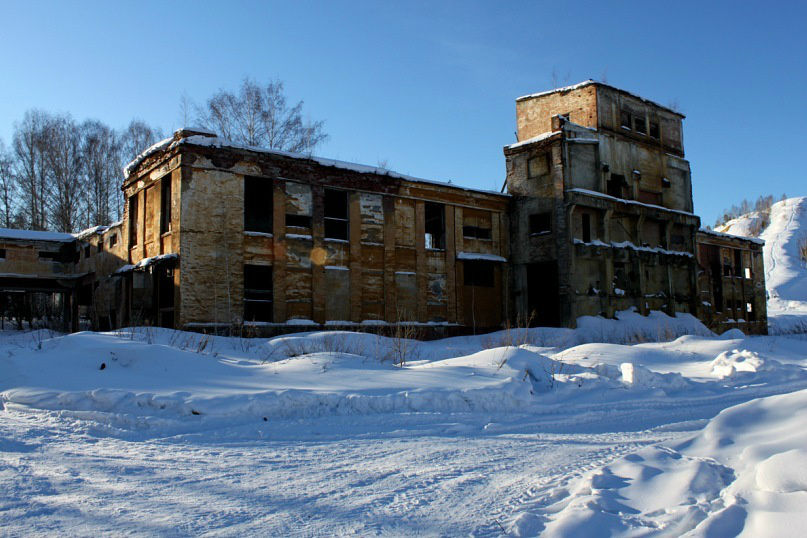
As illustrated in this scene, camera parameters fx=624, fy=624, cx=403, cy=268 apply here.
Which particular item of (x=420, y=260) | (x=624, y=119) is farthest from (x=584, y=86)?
(x=420, y=260)

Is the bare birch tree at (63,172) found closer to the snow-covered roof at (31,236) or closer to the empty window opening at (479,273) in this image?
the snow-covered roof at (31,236)

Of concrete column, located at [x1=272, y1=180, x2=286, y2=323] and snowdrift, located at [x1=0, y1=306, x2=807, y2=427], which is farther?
concrete column, located at [x1=272, y1=180, x2=286, y2=323]

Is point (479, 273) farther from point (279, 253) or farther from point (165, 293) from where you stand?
point (165, 293)

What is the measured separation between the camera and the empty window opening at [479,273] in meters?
26.8

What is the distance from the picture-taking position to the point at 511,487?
169 inches

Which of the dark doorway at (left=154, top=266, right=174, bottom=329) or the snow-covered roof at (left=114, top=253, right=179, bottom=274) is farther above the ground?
the snow-covered roof at (left=114, top=253, right=179, bottom=274)

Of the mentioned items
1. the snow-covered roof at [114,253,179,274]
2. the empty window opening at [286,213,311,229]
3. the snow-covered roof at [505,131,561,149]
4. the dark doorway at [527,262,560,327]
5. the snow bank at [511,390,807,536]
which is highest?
the snow-covered roof at [505,131,561,149]

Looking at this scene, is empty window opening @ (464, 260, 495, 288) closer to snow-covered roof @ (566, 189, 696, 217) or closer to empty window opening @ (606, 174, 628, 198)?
snow-covered roof @ (566, 189, 696, 217)

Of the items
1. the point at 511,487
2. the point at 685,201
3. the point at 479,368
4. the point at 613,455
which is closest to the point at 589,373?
the point at 479,368

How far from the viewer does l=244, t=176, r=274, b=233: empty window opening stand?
23.5 meters

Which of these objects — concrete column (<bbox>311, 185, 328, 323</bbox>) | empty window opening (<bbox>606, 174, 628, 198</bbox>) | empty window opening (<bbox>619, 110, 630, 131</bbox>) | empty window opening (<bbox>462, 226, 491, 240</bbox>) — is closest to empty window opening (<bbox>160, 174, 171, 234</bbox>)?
concrete column (<bbox>311, 185, 328, 323</bbox>)

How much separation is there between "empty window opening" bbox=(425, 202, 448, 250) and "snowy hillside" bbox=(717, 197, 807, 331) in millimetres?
25397

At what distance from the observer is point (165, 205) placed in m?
22.2

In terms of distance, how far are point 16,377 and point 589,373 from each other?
28.2 ft
